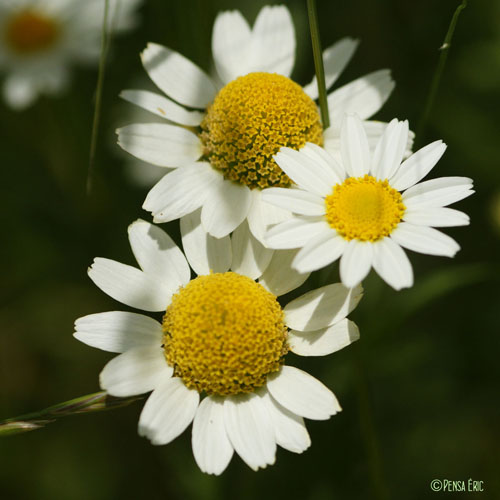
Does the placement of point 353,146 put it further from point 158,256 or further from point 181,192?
point 158,256

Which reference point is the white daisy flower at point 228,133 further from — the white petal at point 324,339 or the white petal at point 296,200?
the white petal at point 324,339

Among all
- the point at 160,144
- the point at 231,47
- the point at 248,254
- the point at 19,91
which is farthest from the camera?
the point at 19,91

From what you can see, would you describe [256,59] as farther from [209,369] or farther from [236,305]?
[209,369]

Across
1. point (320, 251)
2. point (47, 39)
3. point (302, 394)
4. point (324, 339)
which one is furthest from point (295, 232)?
point (47, 39)

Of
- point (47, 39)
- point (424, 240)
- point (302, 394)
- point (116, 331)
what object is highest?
point (47, 39)

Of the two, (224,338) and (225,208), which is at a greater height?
(225,208)

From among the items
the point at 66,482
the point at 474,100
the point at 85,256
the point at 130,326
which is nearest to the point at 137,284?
the point at 130,326

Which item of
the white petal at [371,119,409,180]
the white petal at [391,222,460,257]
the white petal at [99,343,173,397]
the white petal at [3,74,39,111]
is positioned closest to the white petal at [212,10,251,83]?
the white petal at [371,119,409,180]

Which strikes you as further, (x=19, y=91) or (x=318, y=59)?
(x=19, y=91)
